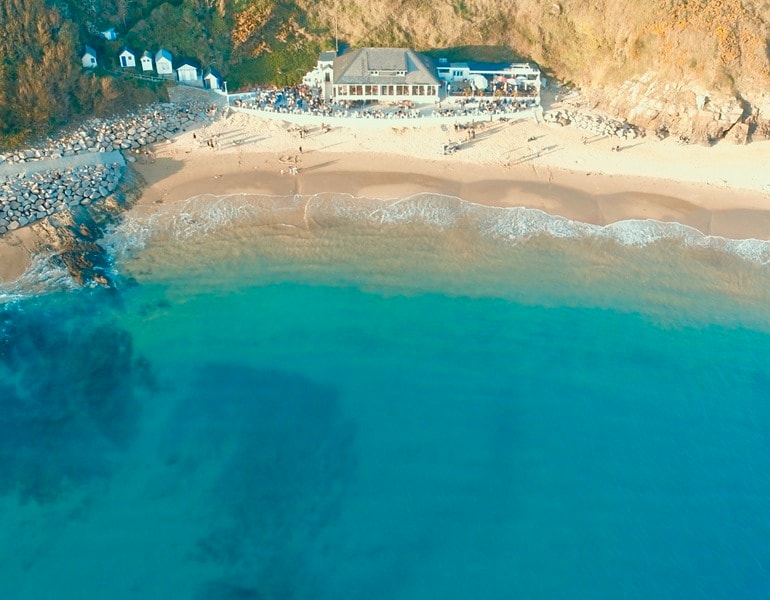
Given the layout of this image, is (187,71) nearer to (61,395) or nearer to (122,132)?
(122,132)

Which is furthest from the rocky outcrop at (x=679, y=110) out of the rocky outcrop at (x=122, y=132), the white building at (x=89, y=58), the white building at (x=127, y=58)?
the white building at (x=89, y=58)

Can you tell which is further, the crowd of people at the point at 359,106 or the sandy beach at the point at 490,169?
the crowd of people at the point at 359,106

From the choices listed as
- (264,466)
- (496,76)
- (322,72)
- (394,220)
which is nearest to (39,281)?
(264,466)

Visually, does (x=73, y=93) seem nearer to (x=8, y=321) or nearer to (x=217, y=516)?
(x=8, y=321)

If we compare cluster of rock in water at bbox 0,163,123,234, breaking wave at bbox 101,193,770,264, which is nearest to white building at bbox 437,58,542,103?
breaking wave at bbox 101,193,770,264

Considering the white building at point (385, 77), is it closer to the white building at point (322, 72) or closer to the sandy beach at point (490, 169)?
the white building at point (322, 72)

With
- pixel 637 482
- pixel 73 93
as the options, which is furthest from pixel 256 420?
pixel 73 93
